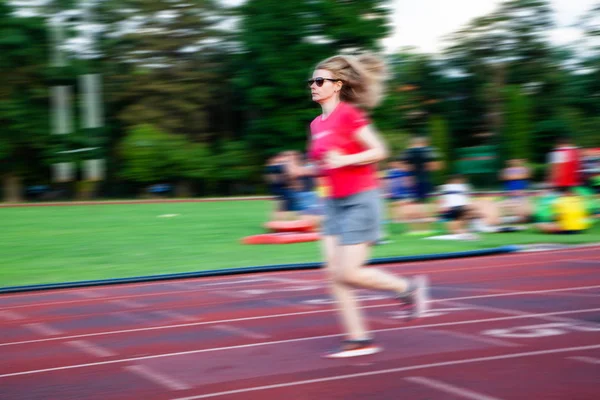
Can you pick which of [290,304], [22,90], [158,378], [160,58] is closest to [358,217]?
[158,378]

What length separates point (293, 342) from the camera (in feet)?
18.4

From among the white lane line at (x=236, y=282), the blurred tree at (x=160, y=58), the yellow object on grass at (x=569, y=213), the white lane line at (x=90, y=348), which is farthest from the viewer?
the blurred tree at (x=160, y=58)

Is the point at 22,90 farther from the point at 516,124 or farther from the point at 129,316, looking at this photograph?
the point at 129,316

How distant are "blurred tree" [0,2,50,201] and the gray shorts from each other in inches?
1273

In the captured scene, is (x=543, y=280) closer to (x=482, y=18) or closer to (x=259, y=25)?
(x=259, y=25)

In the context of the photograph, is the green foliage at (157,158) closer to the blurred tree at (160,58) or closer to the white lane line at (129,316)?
the blurred tree at (160,58)

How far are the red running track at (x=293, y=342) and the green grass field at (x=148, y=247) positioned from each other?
1767mm

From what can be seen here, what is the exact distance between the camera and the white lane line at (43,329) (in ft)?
21.3

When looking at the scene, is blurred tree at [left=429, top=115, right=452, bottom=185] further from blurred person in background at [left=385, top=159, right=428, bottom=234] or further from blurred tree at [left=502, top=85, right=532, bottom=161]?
blurred person in background at [left=385, top=159, right=428, bottom=234]

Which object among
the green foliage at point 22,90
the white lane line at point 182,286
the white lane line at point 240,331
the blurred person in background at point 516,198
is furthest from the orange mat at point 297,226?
the green foliage at point 22,90

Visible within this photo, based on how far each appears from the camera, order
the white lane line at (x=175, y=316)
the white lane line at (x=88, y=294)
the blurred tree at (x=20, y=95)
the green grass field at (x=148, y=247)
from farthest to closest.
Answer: the blurred tree at (x=20, y=95)
the green grass field at (x=148, y=247)
the white lane line at (x=88, y=294)
the white lane line at (x=175, y=316)

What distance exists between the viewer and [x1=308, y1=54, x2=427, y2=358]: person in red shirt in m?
4.71

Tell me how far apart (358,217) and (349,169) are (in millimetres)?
260

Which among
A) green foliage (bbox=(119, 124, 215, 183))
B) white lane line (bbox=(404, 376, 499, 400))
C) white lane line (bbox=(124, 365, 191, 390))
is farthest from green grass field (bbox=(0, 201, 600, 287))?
green foliage (bbox=(119, 124, 215, 183))
